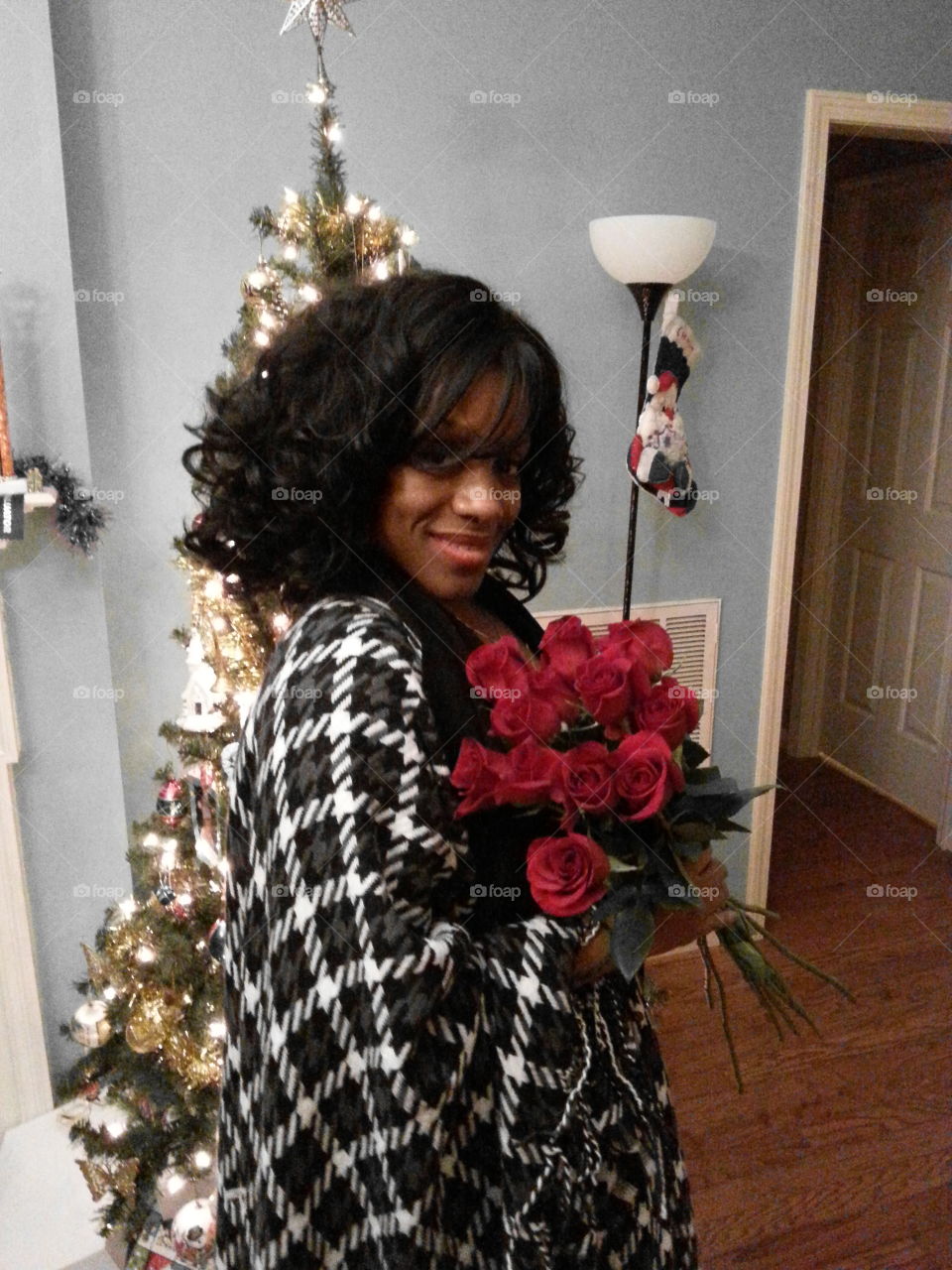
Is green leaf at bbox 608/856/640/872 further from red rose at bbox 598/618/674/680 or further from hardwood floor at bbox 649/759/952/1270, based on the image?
hardwood floor at bbox 649/759/952/1270

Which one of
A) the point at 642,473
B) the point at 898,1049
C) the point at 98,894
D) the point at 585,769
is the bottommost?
the point at 898,1049

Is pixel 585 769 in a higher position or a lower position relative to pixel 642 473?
lower

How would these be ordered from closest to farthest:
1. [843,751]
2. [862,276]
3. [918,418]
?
[918,418] < [862,276] < [843,751]

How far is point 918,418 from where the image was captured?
3.59m

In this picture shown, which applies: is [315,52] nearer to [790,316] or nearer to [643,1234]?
[790,316]

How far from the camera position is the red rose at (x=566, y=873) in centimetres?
84

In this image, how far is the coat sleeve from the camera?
757 millimetres

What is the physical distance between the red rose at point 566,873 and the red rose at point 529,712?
0.10 m

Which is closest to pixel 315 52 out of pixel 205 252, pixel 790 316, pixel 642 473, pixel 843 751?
pixel 205 252

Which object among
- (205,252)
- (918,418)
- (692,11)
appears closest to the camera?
(205,252)

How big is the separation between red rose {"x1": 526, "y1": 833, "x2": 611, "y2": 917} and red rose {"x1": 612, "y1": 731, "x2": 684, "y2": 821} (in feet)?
0.16

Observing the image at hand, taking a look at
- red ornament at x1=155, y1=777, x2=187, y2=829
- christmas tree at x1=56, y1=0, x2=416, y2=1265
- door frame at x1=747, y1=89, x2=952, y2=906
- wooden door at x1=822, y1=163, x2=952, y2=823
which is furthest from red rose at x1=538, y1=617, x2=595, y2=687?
wooden door at x1=822, y1=163, x2=952, y2=823

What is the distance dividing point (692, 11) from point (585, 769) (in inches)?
88.9

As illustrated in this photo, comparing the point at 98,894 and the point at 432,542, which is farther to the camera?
the point at 98,894
